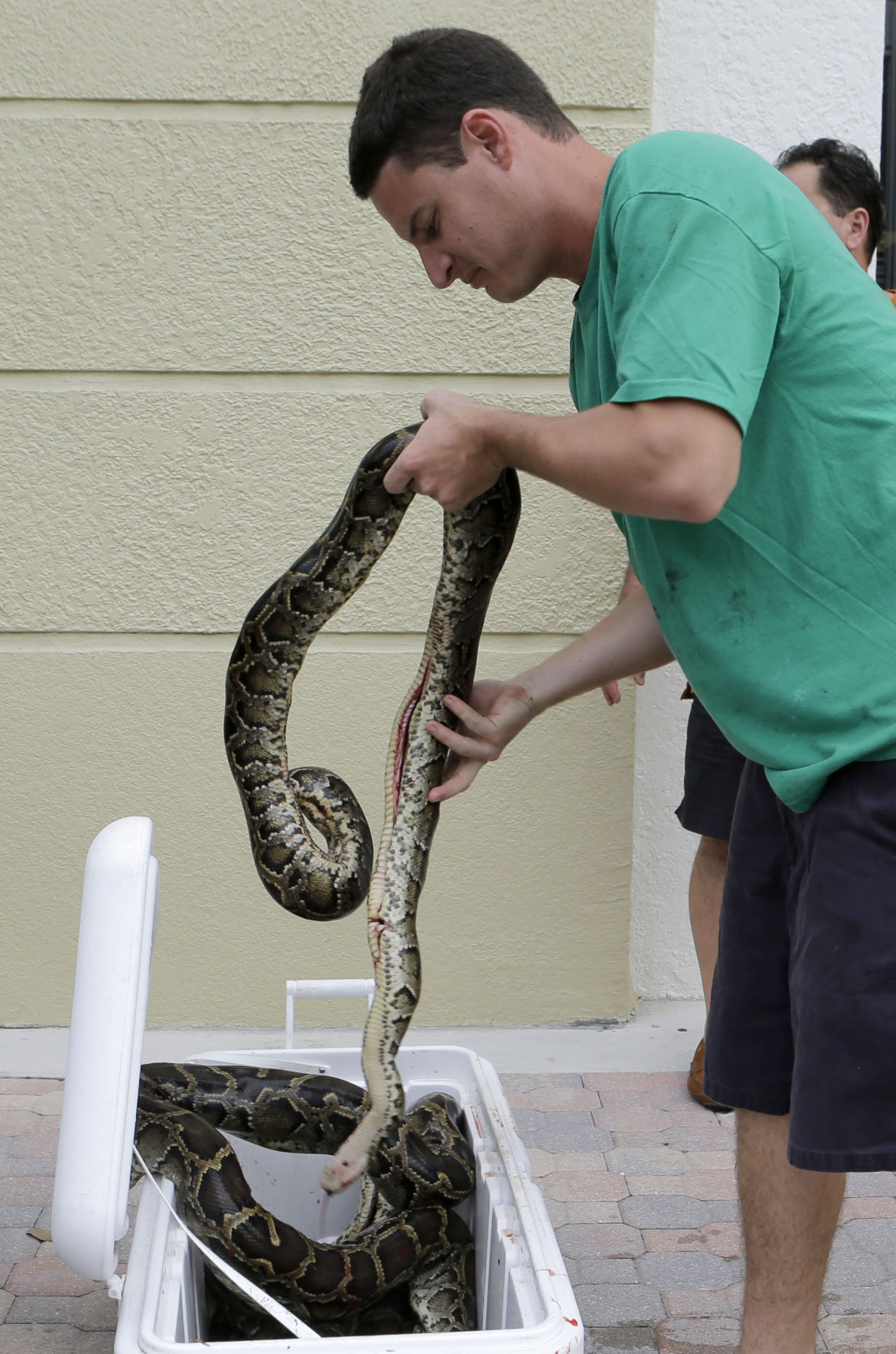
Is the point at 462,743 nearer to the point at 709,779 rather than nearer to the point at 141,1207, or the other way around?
the point at 141,1207

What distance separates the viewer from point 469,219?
212cm

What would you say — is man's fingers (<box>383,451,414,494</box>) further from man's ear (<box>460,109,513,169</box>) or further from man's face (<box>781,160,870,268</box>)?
man's face (<box>781,160,870,268</box>)

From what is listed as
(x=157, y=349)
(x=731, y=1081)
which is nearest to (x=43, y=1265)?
(x=731, y=1081)

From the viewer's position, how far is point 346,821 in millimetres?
2830

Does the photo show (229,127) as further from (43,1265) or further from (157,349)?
(43,1265)

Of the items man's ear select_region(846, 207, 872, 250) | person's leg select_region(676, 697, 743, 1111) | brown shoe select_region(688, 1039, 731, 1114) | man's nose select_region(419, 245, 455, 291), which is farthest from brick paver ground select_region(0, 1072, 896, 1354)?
man's ear select_region(846, 207, 872, 250)

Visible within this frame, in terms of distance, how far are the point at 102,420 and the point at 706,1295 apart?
3.21m

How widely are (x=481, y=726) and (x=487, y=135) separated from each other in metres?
1.09

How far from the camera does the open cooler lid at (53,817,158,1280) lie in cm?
169

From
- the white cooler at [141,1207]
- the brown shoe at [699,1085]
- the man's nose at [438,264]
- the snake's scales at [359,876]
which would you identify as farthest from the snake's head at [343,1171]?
the brown shoe at [699,1085]

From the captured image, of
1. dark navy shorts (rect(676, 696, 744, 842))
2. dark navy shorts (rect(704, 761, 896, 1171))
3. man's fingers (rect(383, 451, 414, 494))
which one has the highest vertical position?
man's fingers (rect(383, 451, 414, 494))

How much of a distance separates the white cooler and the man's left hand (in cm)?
70

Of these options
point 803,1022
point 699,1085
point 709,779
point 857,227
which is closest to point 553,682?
point 803,1022

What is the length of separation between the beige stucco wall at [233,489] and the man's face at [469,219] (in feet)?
7.36
